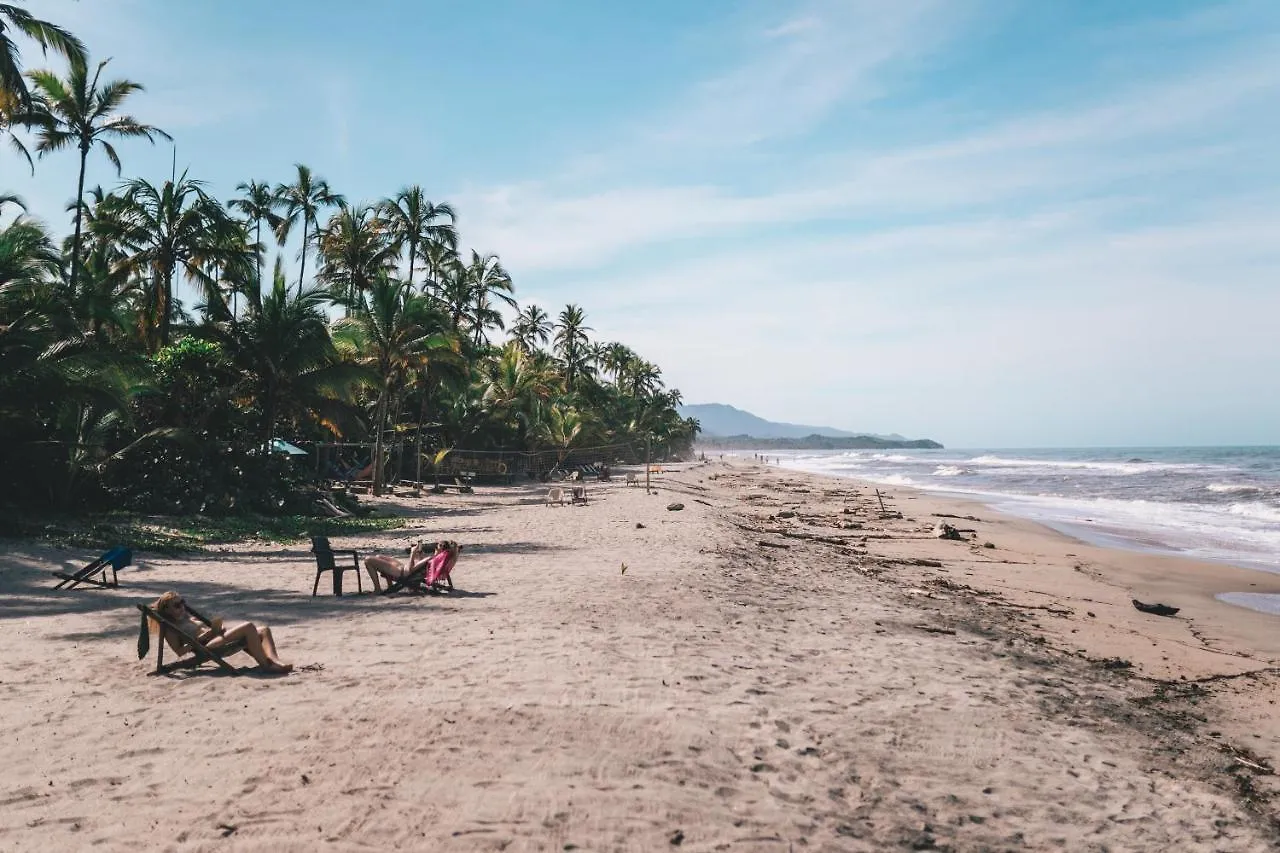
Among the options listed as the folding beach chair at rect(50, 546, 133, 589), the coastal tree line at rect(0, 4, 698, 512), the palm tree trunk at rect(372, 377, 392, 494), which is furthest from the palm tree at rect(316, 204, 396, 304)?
the folding beach chair at rect(50, 546, 133, 589)

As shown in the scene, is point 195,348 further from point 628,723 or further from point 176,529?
point 628,723

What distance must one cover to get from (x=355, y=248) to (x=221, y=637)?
96.0 ft

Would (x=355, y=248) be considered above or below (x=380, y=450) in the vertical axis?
above

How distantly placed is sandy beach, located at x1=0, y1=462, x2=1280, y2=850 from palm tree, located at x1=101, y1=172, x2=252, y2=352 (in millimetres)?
13938

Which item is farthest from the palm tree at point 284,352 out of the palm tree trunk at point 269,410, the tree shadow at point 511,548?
the tree shadow at point 511,548

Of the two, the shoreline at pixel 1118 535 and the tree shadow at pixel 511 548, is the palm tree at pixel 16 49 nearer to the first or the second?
the tree shadow at pixel 511 548

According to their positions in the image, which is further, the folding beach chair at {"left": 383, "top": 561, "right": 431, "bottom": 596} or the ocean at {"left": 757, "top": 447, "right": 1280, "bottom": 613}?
the ocean at {"left": 757, "top": 447, "right": 1280, "bottom": 613}

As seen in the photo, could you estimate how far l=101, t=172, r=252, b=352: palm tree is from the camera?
21.5 meters

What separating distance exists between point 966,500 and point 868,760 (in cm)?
3488

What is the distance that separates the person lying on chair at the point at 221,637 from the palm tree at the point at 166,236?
17.5m

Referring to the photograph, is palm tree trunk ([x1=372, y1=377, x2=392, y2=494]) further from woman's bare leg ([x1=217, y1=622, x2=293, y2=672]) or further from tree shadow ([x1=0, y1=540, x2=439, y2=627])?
woman's bare leg ([x1=217, y1=622, x2=293, y2=672])

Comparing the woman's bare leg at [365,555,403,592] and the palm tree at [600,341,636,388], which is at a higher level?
the palm tree at [600,341,636,388]

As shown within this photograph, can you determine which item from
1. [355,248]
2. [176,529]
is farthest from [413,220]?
[176,529]

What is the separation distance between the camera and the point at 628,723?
521 cm
